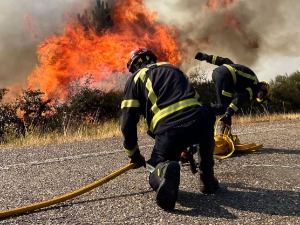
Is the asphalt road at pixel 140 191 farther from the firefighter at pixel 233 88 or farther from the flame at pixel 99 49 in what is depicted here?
the flame at pixel 99 49

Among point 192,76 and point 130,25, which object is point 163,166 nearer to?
point 192,76

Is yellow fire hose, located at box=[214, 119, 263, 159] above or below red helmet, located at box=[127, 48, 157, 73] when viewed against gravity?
below

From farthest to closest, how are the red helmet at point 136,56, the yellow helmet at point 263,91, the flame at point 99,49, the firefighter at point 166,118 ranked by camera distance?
the flame at point 99,49
the yellow helmet at point 263,91
the red helmet at point 136,56
the firefighter at point 166,118

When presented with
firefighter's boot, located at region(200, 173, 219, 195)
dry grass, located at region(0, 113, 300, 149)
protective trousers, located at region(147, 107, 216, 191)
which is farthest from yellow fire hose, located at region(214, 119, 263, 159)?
dry grass, located at region(0, 113, 300, 149)

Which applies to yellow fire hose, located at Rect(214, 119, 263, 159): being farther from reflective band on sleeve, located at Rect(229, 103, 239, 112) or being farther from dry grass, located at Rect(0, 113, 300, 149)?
dry grass, located at Rect(0, 113, 300, 149)

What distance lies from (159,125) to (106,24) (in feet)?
74.9

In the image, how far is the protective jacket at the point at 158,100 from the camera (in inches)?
154

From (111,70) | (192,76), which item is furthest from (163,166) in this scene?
(111,70)

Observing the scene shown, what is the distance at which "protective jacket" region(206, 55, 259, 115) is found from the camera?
22.4ft

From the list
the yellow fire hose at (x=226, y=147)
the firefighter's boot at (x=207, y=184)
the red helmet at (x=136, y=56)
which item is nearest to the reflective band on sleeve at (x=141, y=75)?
the red helmet at (x=136, y=56)

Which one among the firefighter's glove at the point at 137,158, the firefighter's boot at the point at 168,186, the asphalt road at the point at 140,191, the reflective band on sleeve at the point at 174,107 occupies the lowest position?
the asphalt road at the point at 140,191

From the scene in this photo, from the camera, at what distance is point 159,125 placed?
3.97 meters

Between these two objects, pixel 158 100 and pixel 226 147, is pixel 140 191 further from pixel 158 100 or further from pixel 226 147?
pixel 226 147

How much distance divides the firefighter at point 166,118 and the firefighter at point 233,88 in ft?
8.72
